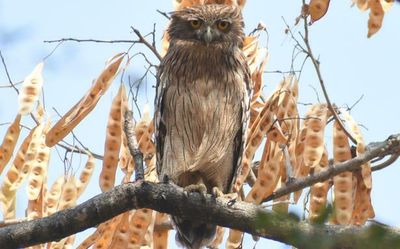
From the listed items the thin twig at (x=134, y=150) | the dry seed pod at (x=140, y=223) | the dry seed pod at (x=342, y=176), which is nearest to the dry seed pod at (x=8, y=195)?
the dry seed pod at (x=140, y=223)

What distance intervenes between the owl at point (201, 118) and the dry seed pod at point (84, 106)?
387 mm

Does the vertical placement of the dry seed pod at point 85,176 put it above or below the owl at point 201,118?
below

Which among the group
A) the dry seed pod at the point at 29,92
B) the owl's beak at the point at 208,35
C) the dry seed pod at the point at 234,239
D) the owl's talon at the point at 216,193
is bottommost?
the dry seed pod at the point at 234,239

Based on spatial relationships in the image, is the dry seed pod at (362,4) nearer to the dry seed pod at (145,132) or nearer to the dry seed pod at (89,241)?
the dry seed pod at (145,132)

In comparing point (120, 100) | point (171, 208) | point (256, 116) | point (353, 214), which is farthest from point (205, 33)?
point (171, 208)

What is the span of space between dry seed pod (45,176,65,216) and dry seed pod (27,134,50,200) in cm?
15

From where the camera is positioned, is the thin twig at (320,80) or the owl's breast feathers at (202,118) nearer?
the thin twig at (320,80)

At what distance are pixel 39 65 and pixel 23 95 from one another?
257 mm

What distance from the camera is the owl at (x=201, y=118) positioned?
14.0ft

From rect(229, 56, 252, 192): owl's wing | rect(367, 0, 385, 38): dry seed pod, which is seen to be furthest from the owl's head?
rect(367, 0, 385, 38): dry seed pod

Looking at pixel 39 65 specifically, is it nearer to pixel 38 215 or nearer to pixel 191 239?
pixel 38 215

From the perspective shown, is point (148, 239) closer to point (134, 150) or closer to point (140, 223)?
point (140, 223)

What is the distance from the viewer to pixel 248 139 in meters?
4.33

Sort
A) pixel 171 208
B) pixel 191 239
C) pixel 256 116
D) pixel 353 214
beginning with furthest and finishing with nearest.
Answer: pixel 256 116 < pixel 191 239 < pixel 353 214 < pixel 171 208
